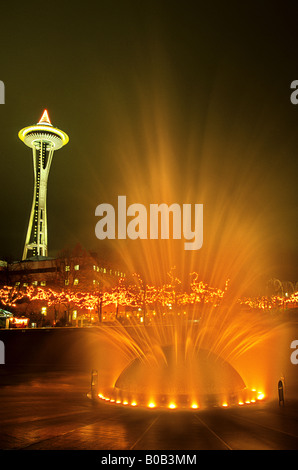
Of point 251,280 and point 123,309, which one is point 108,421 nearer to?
point 251,280

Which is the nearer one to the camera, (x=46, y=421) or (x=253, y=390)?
(x=46, y=421)

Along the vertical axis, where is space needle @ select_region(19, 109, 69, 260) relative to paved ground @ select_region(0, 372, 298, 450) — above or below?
A: above

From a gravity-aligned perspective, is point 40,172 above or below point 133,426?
above

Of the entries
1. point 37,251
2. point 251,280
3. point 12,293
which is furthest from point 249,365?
point 37,251

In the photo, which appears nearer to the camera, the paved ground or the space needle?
the paved ground
